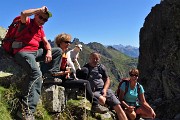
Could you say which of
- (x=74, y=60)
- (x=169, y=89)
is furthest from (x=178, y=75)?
(x=74, y=60)

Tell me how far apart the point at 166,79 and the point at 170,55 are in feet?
21.2

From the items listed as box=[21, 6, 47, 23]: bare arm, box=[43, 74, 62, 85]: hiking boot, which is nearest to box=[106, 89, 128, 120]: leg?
box=[43, 74, 62, 85]: hiking boot

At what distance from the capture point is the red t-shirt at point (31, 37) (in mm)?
8023

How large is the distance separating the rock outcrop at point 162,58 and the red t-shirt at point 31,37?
37.8 metres

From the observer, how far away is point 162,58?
69.5 metres

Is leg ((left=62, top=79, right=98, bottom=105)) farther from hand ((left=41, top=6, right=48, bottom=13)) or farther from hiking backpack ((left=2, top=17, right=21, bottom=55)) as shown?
hand ((left=41, top=6, right=48, bottom=13))

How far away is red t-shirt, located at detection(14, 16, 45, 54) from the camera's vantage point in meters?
8.02

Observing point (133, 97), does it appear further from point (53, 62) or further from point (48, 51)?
point (48, 51)

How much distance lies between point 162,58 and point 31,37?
209ft

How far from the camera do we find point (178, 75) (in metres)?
56.5

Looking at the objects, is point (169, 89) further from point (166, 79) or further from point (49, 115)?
point (49, 115)

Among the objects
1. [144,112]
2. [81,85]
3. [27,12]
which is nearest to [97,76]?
[81,85]

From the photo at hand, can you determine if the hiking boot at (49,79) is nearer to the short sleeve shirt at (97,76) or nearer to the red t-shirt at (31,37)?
the red t-shirt at (31,37)

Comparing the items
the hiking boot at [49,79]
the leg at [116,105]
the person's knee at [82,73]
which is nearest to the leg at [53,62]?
the hiking boot at [49,79]
